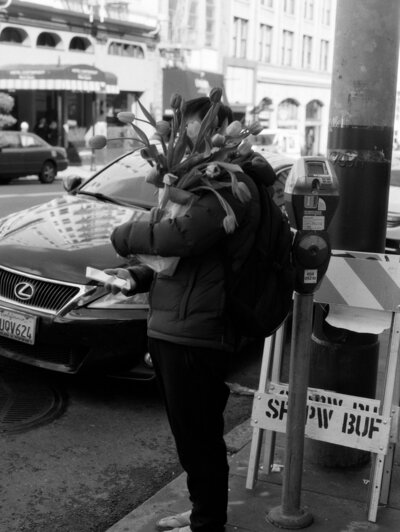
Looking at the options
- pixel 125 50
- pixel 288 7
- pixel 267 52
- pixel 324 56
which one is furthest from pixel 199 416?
pixel 324 56

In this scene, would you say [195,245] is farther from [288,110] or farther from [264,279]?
[288,110]

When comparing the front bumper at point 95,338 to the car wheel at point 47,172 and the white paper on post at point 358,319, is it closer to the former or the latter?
the white paper on post at point 358,319

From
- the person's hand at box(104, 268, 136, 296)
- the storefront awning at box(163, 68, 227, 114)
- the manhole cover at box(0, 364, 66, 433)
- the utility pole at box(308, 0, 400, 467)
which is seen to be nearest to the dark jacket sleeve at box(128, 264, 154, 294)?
the person's hand at box(104, 268, 136, 296)

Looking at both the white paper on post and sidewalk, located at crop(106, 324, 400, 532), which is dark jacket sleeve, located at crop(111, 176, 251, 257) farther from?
sidewalk, located at crop(106, 324, 400, 532)

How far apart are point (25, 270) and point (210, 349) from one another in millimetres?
2252

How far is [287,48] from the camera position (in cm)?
4931

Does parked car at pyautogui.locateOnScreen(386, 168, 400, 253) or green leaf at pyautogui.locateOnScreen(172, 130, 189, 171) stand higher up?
green leaf at pyautogui.locateOnScreen(172, 130, 189, 171)

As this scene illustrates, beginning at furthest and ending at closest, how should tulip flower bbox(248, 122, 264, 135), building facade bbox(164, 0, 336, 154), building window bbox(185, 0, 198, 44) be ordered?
1. building facade bbox(164, 0, 336, 154)
2. building window bbox(185, 0, 198, 44)
3. tulip flower bbox(248, 122, 264, 135)

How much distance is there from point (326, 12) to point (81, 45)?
2452 cm

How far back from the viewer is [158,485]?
12.9ft

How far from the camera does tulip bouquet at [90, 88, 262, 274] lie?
2871 mm

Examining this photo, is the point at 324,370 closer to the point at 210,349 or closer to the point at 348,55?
the point at 210,349

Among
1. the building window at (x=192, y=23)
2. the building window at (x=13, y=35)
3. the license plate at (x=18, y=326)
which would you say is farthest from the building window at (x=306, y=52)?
the license plate at (x=18, y=326)

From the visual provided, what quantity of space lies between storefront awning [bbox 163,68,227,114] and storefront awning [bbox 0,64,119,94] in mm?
7744
